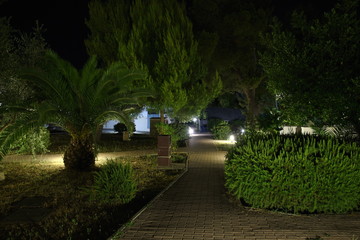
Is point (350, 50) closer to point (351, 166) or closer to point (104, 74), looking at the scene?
point (351, 166)

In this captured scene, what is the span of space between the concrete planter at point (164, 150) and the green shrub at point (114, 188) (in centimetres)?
463

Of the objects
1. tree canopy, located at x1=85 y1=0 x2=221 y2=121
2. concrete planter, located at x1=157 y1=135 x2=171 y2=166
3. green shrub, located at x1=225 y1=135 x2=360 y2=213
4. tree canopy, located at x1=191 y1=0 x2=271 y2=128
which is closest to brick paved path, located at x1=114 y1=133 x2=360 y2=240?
green shrub, located at x1=225 y1=135 x2=360 y2=213

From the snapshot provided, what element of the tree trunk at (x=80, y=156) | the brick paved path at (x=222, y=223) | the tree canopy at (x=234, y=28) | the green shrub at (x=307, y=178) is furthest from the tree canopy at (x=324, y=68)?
the tree canopy at (x=234, y=28)

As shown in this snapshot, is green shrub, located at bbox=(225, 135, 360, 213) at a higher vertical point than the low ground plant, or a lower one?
higher

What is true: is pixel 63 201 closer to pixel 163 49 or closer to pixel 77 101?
pixel 77 101

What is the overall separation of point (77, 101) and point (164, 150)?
11.4 ft

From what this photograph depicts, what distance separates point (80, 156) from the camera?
38.1 ft

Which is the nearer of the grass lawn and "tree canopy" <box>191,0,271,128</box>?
the grass lawn

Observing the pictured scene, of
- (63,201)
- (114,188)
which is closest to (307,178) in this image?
(114,188)

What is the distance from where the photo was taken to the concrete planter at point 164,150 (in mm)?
12375

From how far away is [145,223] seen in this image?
5934mm

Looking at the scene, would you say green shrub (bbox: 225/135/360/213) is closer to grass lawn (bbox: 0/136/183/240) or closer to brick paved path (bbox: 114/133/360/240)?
brick paved path (bbox: 114/133/360/240)

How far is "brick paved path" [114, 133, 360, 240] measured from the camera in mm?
5312

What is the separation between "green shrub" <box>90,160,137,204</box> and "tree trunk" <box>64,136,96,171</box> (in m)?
4.08
